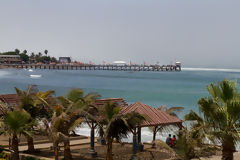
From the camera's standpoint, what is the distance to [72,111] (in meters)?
15.2

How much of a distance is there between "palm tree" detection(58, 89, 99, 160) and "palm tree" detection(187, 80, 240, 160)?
16.6 ft

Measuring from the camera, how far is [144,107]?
1817cm

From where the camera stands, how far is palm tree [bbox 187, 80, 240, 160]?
A: 11164 mm

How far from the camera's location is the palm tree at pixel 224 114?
440 inches

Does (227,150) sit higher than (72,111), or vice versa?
(72,111)

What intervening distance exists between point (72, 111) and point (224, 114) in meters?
6.23

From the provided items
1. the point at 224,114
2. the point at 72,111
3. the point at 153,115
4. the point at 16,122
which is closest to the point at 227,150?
the point at 224,114

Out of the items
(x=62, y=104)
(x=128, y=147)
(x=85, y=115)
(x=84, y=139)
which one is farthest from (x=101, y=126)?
(x=84, y=139)

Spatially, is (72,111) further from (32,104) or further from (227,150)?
(227,150)

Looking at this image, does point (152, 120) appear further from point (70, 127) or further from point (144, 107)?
point (70, 127)

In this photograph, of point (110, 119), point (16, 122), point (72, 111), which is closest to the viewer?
point (16, 122)

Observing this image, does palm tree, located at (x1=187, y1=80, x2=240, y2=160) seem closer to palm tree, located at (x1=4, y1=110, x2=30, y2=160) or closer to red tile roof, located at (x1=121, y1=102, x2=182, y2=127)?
red tile roof, located at (x1=121, y1=102, x2=182, y2=127)

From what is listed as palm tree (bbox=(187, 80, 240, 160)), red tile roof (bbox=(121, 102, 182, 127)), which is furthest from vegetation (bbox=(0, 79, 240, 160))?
red tile roof (bbox=(121, 102, 182, 127))

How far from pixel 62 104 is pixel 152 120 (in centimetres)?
413
